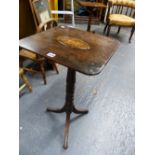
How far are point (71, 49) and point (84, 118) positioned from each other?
84 cm

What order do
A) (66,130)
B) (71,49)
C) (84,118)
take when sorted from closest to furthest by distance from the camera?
1. (71,49)
2. (66,130)
3. (84,118)

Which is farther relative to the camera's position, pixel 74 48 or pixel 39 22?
pixel 39 22

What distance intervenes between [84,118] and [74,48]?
0.83 metres

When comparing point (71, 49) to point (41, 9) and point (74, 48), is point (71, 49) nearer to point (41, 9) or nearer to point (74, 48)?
point (74, 48)

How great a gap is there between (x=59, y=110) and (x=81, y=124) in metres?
0.27

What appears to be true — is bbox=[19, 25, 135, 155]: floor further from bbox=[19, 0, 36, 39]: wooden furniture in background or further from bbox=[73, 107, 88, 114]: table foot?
bbox=[19, 0, 36, 39]: wooden furniture in background

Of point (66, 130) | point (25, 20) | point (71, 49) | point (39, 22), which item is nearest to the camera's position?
point (71, 49)

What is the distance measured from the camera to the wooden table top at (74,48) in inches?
45.0

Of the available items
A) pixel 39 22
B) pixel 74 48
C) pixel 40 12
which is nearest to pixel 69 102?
pixel 74 48

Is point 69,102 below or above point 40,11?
below

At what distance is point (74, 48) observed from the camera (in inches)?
52.2

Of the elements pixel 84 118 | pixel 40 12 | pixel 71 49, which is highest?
pixel 40 12

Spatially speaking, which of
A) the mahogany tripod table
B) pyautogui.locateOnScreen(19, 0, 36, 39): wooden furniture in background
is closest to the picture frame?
pyautogui.locateOnScreen(19, 0, 36, 39): wooden furniture in background

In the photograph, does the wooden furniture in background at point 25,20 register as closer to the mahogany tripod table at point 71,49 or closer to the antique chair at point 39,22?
the antique chair at point 39,22
